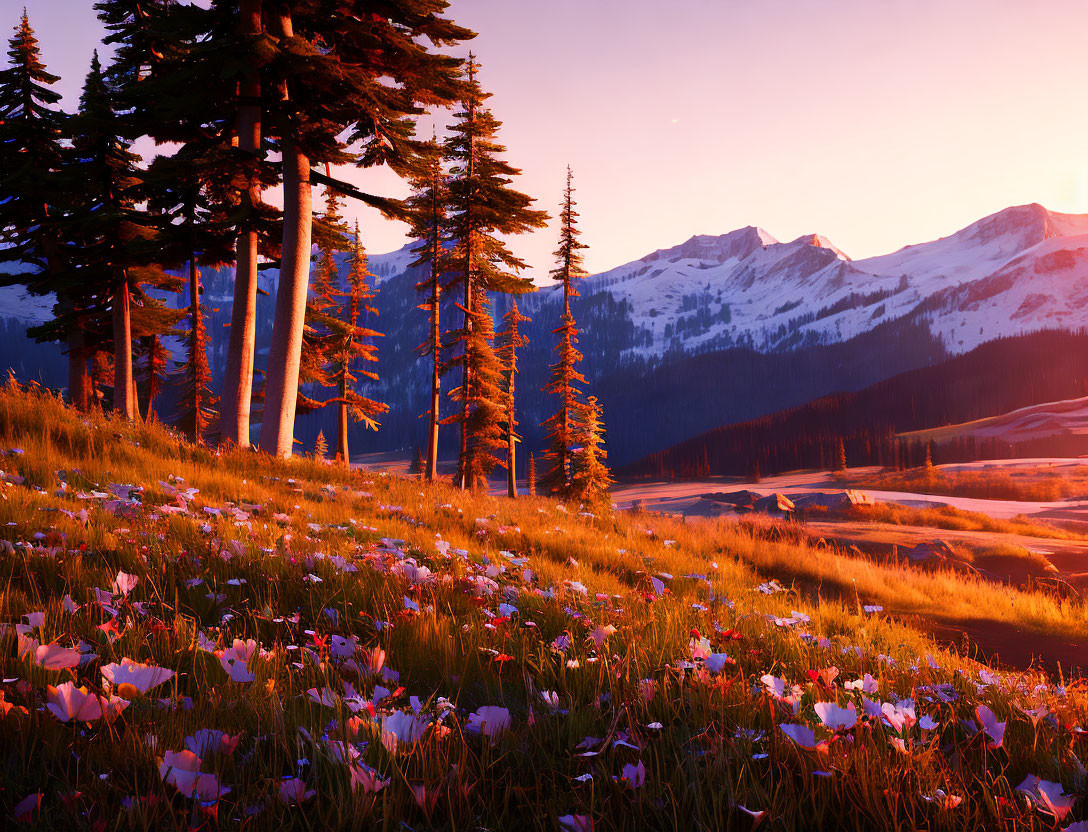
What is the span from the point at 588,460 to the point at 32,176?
29668 millimetres

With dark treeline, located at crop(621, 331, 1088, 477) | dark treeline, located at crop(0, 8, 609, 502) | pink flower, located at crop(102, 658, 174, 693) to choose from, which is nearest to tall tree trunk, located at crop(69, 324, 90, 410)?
dark treeline, located at crop(0, 8, 609, 502)

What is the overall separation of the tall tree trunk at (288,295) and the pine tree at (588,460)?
22.1 m

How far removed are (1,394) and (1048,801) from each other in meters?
10.7

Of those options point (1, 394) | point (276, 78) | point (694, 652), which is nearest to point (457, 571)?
point (694, 652)

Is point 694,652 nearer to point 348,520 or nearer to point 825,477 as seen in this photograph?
point 348,520

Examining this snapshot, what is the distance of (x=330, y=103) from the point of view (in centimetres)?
1170

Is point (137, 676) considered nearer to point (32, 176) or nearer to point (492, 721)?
point (492, 721)

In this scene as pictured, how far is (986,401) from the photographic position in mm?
126750

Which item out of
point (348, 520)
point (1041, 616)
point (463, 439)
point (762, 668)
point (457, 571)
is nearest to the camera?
point (762, 668)

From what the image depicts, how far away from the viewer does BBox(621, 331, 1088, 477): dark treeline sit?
116 metres

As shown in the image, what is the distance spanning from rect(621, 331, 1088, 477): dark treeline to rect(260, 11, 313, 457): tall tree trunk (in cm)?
10951

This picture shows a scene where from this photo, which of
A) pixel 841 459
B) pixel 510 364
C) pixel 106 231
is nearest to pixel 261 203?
pixel 106 231

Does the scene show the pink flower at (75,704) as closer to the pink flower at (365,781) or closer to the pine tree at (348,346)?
the pink flower at (365,781)

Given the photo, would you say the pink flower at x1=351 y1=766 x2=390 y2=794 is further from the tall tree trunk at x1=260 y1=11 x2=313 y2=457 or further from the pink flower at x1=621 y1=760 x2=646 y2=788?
the tall tree trunk at x1=260 y1=11 x2=313 y2=457
